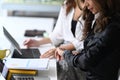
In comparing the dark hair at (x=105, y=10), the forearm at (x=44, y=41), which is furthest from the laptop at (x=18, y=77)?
the forearm at (x=44, y=41)

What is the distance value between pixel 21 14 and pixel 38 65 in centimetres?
211

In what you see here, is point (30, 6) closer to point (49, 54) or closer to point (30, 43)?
point (30, 43)

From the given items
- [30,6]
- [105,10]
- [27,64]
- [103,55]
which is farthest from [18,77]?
[30,6]

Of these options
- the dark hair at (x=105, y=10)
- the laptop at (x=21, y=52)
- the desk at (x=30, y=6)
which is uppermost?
the desk at (x=30, y=6)

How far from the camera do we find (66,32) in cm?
223

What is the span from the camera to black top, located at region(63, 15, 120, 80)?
1511 millimetres

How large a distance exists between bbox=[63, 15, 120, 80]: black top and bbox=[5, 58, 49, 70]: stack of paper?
177 mm

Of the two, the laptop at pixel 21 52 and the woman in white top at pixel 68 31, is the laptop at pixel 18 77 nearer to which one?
the laptop at pixel 21 52

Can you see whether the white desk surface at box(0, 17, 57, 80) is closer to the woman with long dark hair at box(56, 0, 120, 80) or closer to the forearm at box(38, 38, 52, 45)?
the forearm at box(38, 38, 52, 45)

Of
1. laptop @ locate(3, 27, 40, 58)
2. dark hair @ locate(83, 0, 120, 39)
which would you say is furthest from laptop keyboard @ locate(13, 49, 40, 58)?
dark hair @ locate(83, 0, 120, 39)

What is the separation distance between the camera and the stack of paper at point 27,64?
1.69 metres

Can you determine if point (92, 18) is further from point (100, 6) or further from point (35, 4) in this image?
point (35, 4)

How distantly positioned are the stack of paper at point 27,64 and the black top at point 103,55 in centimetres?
18

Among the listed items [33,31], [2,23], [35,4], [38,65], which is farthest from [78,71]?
[35,4]
